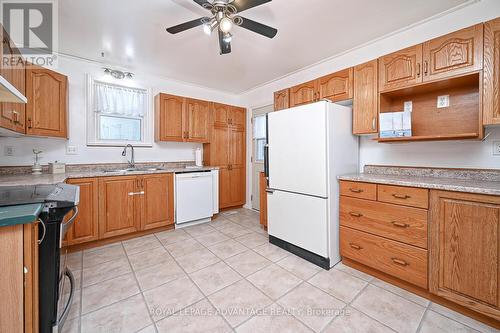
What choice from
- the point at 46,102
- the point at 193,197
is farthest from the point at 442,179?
the point at 46,102

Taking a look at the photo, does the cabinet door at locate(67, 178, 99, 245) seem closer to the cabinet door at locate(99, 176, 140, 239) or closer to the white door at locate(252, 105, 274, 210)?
the cabinet door at locate(99, 176, 140, 239)

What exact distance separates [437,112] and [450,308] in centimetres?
168

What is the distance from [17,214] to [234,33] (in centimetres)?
232

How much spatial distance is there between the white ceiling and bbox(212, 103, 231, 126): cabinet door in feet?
2.25

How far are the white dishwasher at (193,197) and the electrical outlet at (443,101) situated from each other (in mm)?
2995

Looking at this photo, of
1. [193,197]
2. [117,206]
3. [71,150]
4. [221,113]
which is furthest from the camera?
[221,113]

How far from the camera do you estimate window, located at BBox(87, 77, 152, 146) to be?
2879 mm

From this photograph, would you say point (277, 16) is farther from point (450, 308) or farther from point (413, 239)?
point (450, 308)

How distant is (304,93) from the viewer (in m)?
2.74

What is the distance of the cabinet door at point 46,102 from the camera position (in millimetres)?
2162

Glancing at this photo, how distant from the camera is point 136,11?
6.12ft

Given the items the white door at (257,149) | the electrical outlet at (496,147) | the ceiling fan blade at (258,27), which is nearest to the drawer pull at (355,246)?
the electrical outlet at (496,147)

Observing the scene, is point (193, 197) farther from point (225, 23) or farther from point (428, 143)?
point (428, 143)

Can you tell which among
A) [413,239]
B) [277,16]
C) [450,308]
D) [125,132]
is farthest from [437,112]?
[125,132]
